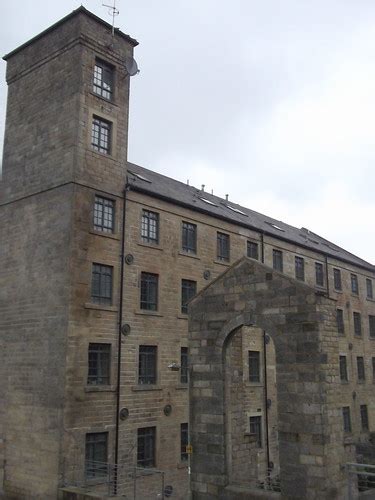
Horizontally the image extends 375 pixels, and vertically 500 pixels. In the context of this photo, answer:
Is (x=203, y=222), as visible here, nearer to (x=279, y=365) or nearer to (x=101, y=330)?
(x=101, y=330)

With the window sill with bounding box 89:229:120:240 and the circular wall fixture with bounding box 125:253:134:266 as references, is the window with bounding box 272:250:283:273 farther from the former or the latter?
the window sill with bounding box 89:229:120:240

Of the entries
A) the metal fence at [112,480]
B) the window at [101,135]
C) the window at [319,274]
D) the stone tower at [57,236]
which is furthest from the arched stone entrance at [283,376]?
the window at [319,274]

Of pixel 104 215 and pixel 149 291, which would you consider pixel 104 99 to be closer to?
pixel 104 215

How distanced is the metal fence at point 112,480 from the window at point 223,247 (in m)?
10.8

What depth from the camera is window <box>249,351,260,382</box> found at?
26.4 metres

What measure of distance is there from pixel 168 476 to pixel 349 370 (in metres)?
16.9

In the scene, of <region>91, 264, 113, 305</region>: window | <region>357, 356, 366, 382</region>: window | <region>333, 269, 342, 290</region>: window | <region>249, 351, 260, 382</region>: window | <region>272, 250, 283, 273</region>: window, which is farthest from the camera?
<region>333, 269, 342, 290</region>: window

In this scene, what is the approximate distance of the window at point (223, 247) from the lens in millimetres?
26214

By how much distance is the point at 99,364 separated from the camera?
1927cm

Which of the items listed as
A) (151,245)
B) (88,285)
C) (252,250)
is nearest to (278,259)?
(252,250)

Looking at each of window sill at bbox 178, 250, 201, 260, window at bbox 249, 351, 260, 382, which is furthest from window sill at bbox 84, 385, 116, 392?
window at bbox 249, 351, 260, 382

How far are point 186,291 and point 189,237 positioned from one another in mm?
2617

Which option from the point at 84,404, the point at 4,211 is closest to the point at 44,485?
the point at 84,404

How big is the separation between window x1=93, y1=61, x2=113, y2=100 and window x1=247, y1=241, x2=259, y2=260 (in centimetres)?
1100
